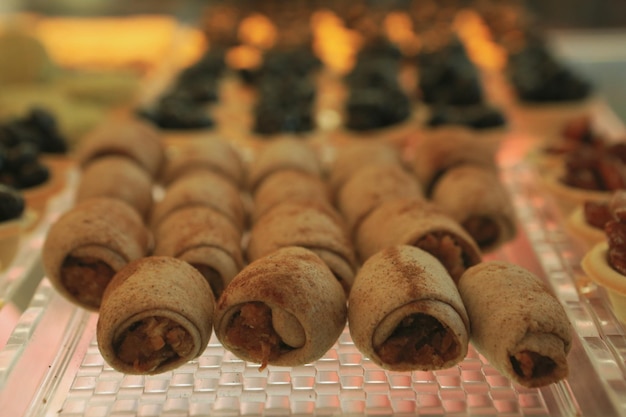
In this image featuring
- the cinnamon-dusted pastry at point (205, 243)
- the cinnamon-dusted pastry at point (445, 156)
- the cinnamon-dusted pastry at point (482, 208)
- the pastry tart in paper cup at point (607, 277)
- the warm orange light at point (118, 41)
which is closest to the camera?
the pastry tart in paper cup at point (607, 277)

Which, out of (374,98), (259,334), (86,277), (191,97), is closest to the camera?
(259,334)

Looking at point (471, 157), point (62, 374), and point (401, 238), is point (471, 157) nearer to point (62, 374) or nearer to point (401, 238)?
point (401, 238)

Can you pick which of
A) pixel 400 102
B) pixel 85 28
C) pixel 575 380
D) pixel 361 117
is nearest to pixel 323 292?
pixel 575 380

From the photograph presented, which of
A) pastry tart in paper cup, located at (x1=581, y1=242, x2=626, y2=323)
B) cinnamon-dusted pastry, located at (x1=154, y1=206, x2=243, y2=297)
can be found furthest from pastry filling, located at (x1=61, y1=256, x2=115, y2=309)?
pastry tart in paper cup, located at (x1=581, y1=242, x2=626, y2=323)

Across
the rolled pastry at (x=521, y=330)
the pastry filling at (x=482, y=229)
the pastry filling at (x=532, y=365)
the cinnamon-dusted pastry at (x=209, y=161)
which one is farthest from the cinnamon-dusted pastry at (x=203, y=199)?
the pastry filling at (x=532, y=365)

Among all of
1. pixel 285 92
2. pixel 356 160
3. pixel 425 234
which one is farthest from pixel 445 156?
pixel 285 92

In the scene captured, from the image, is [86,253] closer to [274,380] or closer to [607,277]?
[274,380]

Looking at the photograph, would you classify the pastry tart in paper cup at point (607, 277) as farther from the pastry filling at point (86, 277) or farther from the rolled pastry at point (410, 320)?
the pastry filling at point (86, 277)
